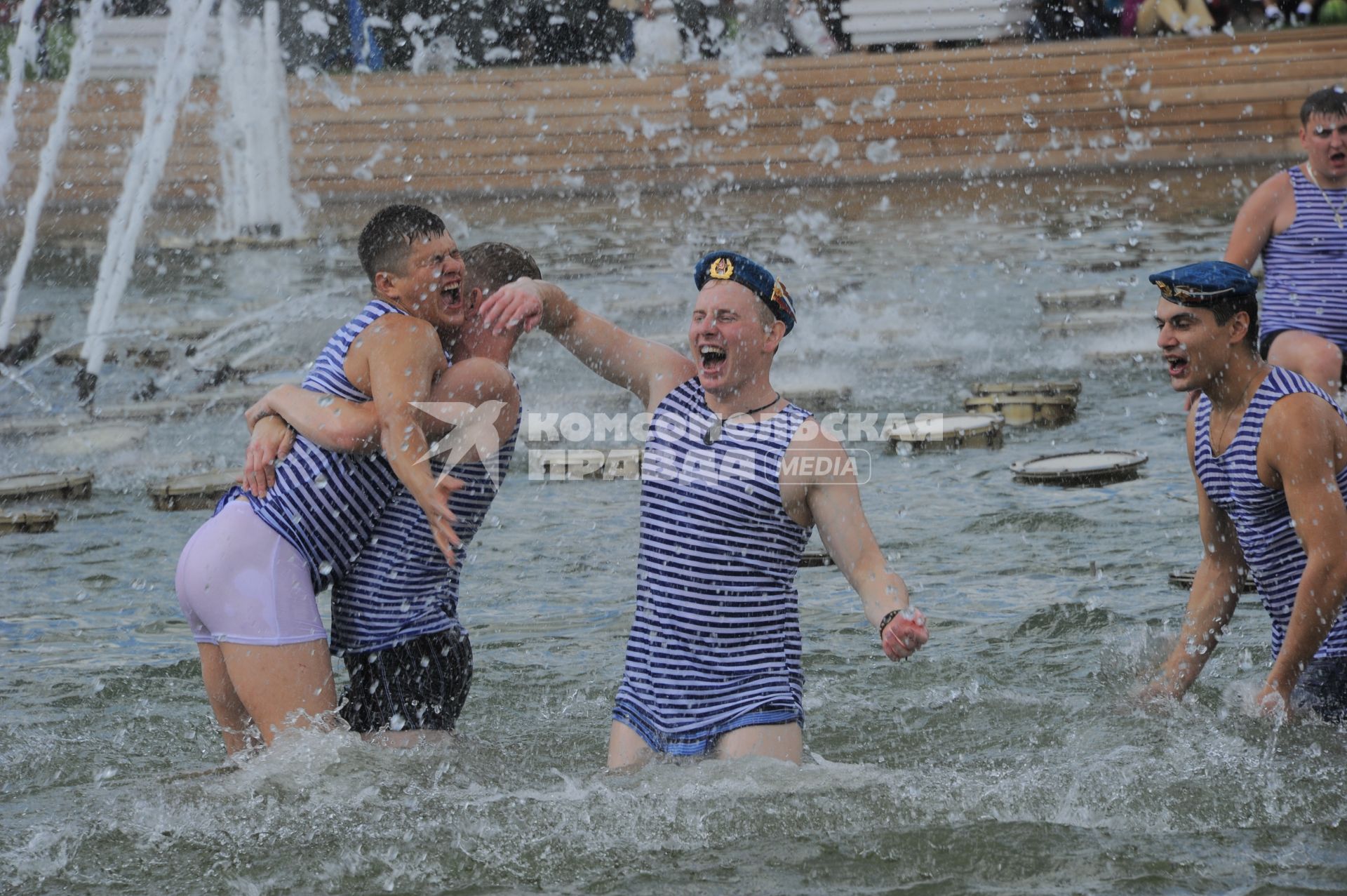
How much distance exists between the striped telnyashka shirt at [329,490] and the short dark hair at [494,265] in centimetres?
32

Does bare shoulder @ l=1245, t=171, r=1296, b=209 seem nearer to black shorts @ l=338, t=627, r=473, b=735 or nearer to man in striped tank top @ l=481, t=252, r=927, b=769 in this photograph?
man in striped tank top @ l=481, t=252, r=927, b=769

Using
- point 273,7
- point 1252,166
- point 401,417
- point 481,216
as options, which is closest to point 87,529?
point 401,417

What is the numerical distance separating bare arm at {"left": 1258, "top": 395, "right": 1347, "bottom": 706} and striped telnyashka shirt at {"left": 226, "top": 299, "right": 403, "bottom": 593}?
89.5 inches

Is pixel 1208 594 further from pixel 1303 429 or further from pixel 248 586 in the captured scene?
pixel 248 586

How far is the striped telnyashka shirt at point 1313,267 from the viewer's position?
688 centimetres

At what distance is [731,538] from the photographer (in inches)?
162

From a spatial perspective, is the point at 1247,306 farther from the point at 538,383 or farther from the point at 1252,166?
the point at 1252,166

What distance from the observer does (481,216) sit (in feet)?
60.2

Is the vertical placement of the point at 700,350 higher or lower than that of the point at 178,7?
Answer: lower

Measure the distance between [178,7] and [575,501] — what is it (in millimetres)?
14784

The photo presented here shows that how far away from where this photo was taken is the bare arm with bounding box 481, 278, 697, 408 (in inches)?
177

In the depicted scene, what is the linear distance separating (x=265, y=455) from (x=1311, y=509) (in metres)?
2.62

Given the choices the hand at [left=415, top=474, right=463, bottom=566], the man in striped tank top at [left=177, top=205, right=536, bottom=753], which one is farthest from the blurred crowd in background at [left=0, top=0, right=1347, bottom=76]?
the hand at [left=415, top=474, right=463, bottom=566]

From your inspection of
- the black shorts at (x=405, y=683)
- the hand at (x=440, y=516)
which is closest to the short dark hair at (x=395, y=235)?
the hand at (x=440, y=516)
